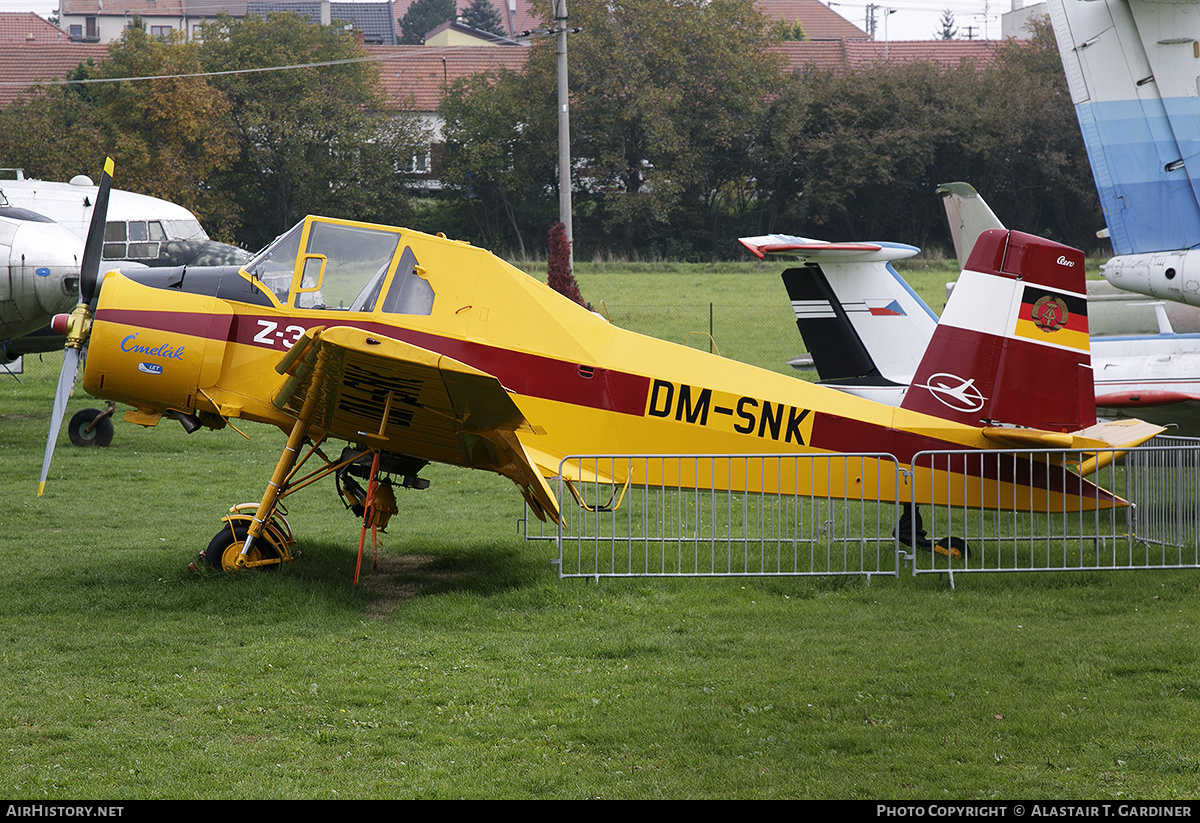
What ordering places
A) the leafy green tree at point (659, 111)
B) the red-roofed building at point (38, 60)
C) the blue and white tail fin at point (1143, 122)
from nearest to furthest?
the blue and white tail fin at point (1143, 122), the leafy green tree at point (659, 111), the red-roofed building at point (38, 60)

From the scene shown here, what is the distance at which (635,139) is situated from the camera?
4200 cm

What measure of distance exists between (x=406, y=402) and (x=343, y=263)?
1.35 m

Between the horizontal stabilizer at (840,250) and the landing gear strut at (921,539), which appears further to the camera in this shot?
the horizontal stabilizer at (840,250)

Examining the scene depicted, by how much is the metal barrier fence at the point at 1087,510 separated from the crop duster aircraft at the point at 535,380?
0.05 metres

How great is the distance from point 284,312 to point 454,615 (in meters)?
2.53

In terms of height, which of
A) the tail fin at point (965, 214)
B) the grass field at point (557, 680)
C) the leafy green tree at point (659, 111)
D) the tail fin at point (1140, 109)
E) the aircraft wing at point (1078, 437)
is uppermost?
the leafy green tree at point (659, 111)

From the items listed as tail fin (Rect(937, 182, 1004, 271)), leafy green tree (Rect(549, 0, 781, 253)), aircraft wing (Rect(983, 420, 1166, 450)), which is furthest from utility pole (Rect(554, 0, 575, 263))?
leafy green tree (Rect(549, 0, 781, 253))

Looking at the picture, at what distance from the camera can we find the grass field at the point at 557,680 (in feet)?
15.4

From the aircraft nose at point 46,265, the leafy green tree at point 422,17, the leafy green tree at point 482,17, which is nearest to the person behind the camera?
the aircraft nose at point 46,265

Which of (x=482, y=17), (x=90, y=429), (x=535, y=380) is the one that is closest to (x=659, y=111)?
(x=90, y=429)

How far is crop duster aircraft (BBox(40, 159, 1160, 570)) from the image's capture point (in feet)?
24.6

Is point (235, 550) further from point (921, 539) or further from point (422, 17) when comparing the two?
point (422, 17)

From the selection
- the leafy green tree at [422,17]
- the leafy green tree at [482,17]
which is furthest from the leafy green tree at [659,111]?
the leafy green tree at [422,17]

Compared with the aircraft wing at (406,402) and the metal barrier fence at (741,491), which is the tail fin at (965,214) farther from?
the aircraft wing at (406,402)
